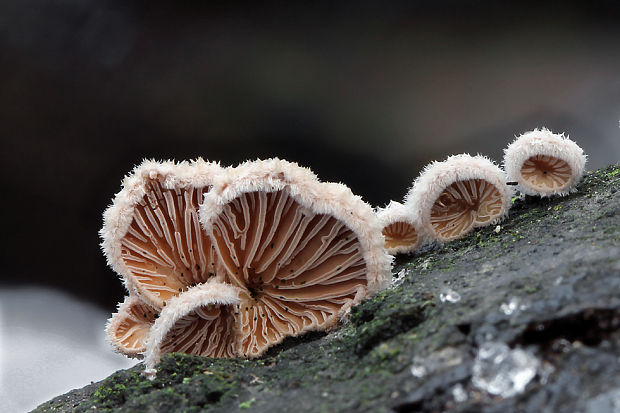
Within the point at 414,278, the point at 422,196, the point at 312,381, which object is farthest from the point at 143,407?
the point at 422,196

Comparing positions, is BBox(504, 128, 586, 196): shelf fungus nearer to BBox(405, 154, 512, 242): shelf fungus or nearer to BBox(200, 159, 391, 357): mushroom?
BBox(405, 154, 512, 242): shelf fungus

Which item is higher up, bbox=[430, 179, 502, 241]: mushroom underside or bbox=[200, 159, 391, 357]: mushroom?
bbox=[430, 179, 502, 241]: mushroom underside

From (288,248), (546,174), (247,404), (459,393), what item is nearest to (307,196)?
(288,248)

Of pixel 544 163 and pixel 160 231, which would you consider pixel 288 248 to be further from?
pixel 544 163

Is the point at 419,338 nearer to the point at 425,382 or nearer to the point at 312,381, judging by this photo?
the point at 425,382

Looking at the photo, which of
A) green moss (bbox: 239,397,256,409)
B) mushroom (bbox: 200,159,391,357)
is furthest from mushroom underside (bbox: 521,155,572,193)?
green moss (bbox: 239,397,256,409)

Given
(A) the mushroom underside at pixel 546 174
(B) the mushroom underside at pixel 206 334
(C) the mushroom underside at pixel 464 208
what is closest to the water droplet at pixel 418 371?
(B) the mushroom underside at pixel 206 334
